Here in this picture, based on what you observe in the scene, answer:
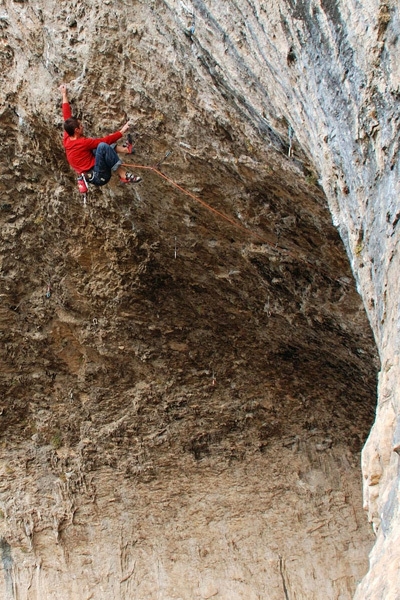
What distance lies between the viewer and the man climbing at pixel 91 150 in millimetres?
5117

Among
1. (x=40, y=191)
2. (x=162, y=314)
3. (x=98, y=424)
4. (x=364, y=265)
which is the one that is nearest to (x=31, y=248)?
(x=40, y=191)

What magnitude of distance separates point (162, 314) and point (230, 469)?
1994 millimetres

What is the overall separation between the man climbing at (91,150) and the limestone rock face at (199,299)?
145mm

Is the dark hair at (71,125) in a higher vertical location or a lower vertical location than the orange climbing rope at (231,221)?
higher

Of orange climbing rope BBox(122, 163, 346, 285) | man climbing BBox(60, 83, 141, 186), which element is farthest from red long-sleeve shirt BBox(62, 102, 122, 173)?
orange climbing rope BBox(122, 163, 346, 285)

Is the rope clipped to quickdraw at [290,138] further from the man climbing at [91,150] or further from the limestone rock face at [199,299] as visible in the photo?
the man climbing at [91,150]

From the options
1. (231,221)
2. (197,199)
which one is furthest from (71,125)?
(231,221)

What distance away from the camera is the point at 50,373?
7.30 m

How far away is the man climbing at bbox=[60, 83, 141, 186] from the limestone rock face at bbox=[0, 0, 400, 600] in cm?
14

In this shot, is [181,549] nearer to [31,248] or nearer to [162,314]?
[162,314]

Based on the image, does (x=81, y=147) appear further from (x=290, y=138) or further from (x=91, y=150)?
(x=290, y=138)

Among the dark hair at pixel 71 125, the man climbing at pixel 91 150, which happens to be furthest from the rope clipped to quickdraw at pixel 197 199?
→ the dark hair at pixel 71 125

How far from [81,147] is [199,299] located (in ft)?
6.82

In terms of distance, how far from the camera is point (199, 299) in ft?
22.0
